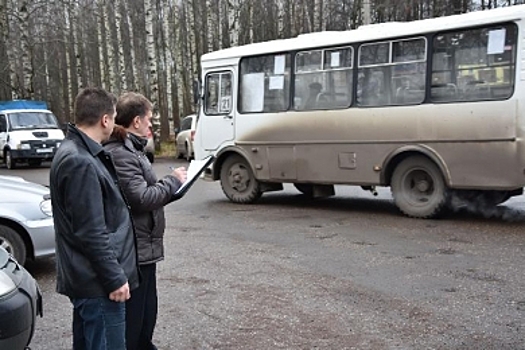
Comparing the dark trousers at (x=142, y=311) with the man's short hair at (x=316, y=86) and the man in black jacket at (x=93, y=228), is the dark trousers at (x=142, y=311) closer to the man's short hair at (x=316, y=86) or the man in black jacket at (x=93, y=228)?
the man in black jacket at (x=93, y=228)

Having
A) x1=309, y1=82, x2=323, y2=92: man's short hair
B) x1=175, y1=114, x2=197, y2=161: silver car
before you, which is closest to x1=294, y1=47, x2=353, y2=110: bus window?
x1=309, y1=82, x2=323, y2=92: man's short hair

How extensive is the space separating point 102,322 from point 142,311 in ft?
2.15

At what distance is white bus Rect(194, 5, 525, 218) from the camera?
30.0 feet

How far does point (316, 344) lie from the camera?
4.85 meters

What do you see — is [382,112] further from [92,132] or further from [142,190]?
[92,132]

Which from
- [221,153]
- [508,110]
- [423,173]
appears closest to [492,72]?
[508,110]

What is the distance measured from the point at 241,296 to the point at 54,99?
1926 inches

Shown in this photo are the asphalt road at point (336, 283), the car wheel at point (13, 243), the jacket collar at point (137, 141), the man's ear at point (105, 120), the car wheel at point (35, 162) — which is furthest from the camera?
the car wheel at point (35, 162)

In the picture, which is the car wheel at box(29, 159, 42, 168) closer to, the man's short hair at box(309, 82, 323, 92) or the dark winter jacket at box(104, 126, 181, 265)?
the man's short hair at box(309, 82, 323, 92)

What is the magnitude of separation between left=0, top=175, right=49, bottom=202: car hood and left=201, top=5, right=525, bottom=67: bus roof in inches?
223

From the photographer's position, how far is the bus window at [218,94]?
1249 cm

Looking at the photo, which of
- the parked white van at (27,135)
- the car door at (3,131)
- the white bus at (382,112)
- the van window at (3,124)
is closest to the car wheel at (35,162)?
the parked white van at (27,135)

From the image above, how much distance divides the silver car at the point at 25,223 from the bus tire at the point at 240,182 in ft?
18.5

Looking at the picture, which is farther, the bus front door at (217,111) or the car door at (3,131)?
the car door at (3,131)
